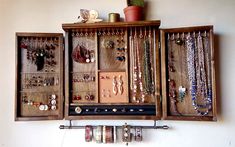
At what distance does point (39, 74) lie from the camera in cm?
176

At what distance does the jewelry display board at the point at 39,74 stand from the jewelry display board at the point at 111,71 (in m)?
0.09

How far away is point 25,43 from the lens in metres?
1.75

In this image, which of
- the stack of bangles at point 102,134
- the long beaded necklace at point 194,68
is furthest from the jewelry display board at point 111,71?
the long beaded necklace at point 194,68

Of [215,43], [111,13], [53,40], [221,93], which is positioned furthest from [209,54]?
[53,40]

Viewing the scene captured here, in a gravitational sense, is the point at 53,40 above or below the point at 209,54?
above

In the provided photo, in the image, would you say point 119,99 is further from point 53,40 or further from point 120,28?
point 53,40

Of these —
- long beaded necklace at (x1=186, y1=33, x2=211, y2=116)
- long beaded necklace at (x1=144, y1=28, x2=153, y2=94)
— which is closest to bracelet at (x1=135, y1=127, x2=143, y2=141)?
long beaded necklace at (x1=144, y1=28, x2=153, y2=94)

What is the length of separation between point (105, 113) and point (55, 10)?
882mm

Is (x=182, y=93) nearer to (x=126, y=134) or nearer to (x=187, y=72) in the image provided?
(x=187, y=72)

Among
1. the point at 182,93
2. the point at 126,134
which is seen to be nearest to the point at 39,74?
the point at 126,134

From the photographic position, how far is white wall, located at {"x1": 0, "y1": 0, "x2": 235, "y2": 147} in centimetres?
171

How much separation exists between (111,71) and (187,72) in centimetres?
54

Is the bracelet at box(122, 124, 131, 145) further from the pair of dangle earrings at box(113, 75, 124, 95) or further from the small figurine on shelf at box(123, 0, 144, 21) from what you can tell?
the small figurine on shelf at box(123, 0, 144, 21)

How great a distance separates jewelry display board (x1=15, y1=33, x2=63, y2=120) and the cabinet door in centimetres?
75
